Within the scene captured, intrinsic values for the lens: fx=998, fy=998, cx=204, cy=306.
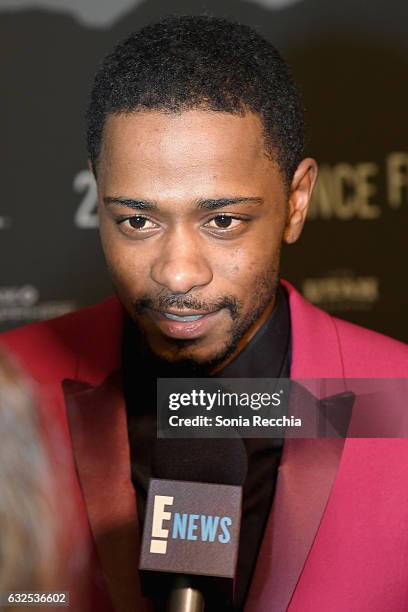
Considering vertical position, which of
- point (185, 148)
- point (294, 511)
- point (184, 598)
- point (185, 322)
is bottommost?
point (184, 598)

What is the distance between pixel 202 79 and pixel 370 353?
31 cm

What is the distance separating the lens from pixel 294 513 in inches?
34.1

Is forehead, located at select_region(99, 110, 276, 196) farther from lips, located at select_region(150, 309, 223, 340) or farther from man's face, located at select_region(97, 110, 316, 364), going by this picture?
lips, located at select_region(150, 309, 223, 340)

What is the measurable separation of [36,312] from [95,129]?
61 cm

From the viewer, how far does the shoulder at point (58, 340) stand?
94cm

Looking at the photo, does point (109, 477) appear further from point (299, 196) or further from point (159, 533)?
point (299, 196)

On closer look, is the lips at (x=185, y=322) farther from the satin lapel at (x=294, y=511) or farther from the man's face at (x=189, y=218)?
the satin lapel at (x=294, y=511)

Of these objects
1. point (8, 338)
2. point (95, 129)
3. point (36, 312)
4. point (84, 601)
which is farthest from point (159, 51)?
point (36, 312)

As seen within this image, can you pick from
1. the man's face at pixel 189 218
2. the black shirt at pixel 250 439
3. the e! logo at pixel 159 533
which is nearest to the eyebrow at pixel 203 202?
the man's face at pixel 189 218

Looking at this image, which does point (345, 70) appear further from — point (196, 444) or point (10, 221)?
point (196, 444)

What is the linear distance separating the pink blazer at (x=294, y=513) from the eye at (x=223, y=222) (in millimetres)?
161

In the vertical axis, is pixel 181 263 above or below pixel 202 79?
below

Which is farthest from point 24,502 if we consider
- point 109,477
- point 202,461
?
point 202,461

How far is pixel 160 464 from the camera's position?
0.78 m
